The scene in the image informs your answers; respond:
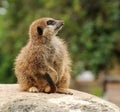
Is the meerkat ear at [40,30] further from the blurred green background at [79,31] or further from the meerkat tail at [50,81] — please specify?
the blurred green background at [79,31]

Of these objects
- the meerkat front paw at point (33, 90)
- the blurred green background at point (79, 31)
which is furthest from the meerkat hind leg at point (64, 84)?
the blurred green background at point (79, 31)

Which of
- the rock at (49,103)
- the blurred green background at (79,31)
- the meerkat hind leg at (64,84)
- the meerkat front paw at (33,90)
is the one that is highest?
the blurred green background at (79,31)

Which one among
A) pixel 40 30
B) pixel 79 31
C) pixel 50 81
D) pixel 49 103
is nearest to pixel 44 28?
pixel 40 30

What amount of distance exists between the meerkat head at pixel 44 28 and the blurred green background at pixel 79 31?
10.3m

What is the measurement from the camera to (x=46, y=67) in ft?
20.3

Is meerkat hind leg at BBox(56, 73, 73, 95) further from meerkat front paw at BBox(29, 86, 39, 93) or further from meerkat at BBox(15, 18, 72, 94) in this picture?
meerkat front paw at BBox(29, 86, 39, 93)

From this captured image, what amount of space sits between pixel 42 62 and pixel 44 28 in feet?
1.31

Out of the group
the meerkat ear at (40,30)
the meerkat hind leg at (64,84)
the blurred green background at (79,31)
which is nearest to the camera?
the meerkat ear at (40,30)

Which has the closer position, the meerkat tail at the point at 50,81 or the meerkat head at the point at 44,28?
the meerkat tail at the point at 50,81

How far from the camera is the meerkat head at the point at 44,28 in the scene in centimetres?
632

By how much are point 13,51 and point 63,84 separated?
12.6 metres

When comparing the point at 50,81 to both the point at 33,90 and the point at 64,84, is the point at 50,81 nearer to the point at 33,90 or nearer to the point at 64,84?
the point at 33,90

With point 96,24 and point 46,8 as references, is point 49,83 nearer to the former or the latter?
point 96,24

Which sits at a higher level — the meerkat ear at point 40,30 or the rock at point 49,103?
the meerkat ear at point 40,30
